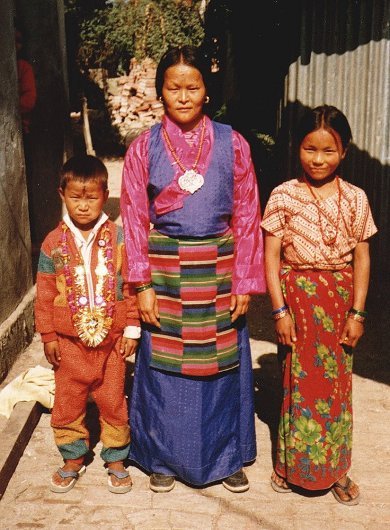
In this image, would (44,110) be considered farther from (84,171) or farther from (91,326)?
(91,326)

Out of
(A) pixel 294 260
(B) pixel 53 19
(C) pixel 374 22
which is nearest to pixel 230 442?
(A) pixel 294 260

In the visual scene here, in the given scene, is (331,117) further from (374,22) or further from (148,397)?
(374,22)

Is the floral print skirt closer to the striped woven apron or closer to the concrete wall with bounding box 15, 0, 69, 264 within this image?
the striped woven apron

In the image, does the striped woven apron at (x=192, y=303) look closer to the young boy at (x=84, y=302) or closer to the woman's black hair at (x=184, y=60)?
the young boy at (x=84, y=302)

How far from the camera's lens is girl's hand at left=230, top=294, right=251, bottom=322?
3.17 m

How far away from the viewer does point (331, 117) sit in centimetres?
285

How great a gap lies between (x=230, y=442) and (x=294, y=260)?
39.9 inches

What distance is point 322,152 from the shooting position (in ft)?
9.43

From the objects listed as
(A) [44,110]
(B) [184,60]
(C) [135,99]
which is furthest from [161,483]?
(C) [135,99]

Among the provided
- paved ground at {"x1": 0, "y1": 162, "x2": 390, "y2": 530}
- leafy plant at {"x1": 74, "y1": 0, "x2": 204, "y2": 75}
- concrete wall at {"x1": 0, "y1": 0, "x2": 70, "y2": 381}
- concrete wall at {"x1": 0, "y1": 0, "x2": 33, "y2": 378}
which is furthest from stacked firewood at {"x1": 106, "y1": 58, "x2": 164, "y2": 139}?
paved ground at {"x1": 0, "y1": 162, "x2": 390, "y2": 530}

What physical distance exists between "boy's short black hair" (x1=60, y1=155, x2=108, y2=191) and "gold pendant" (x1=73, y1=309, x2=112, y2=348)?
585 mm

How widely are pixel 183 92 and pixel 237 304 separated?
1012 millimetres

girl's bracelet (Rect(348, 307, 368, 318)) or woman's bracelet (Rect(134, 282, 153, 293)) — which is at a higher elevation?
woman's bracelet (Rect(134, 282, 153, 293))

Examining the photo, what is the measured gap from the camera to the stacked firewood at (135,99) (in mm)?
19859
